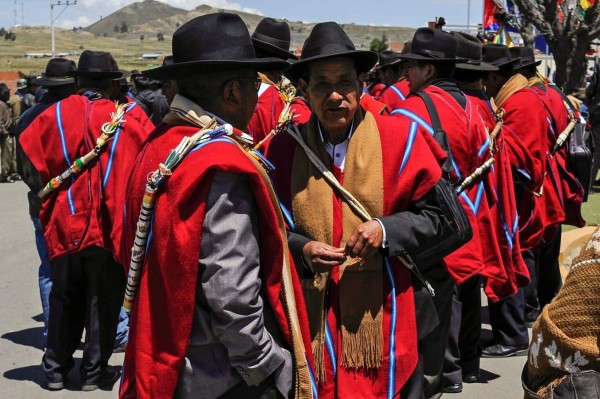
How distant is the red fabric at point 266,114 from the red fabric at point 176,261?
2654mm

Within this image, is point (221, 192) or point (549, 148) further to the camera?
point (549, 148)

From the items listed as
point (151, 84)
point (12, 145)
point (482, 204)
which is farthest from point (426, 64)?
point (12, 145)

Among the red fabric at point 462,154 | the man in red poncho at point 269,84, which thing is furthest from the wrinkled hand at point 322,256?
the man in red poncho at point 269,84

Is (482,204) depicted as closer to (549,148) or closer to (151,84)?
(549,148)

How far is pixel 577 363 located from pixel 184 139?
4.57 ft

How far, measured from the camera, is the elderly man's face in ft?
12.6

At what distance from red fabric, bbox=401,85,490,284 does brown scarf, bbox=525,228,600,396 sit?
6.87 ft

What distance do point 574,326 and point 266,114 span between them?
3452 millimetres

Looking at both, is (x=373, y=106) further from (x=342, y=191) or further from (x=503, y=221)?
(x=342, y=191)

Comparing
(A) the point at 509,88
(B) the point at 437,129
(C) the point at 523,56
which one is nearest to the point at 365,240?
(B) the point at 437,129

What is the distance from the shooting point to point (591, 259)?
2.51 metres

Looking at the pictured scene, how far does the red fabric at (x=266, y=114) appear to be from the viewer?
18.9 feet

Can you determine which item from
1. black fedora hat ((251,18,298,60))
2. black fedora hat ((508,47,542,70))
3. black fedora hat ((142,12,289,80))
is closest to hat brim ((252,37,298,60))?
black fedora hat ((251,18,298,60))

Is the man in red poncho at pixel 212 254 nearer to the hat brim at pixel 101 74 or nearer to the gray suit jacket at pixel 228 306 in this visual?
the gray suit jacket at pixel 228 306
